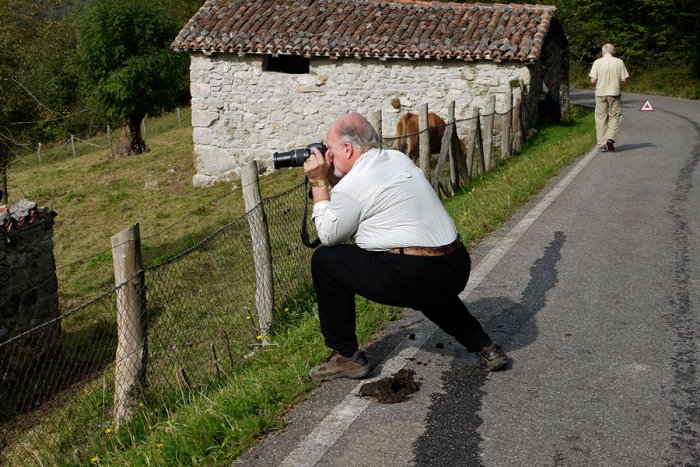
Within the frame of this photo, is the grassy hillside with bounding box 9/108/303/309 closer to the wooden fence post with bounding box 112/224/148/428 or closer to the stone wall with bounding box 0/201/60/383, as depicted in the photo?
the stone wall with bounding box 0/201/60/383

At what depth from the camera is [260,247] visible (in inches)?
243

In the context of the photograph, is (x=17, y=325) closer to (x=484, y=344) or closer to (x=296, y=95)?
(x=484, y=344)

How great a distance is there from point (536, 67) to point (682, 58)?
2084 centimetres

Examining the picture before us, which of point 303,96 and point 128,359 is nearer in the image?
point 128,359

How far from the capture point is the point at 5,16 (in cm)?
1794

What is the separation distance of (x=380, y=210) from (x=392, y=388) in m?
1.02

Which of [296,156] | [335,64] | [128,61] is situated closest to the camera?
[296,156]

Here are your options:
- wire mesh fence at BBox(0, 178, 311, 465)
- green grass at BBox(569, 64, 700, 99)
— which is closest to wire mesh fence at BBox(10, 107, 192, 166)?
green grass at BBox(569, 64, 700, 99)

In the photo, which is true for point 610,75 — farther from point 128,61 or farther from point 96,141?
point 96,141

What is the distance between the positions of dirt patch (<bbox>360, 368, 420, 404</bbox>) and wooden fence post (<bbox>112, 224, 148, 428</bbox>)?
1519mm

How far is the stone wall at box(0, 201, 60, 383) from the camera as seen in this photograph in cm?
813

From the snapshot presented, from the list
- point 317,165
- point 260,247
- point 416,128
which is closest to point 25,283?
point 260,247

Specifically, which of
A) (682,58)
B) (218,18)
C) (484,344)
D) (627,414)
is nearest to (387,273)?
(484,344)

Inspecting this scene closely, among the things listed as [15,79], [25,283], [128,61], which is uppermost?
[128,61]
